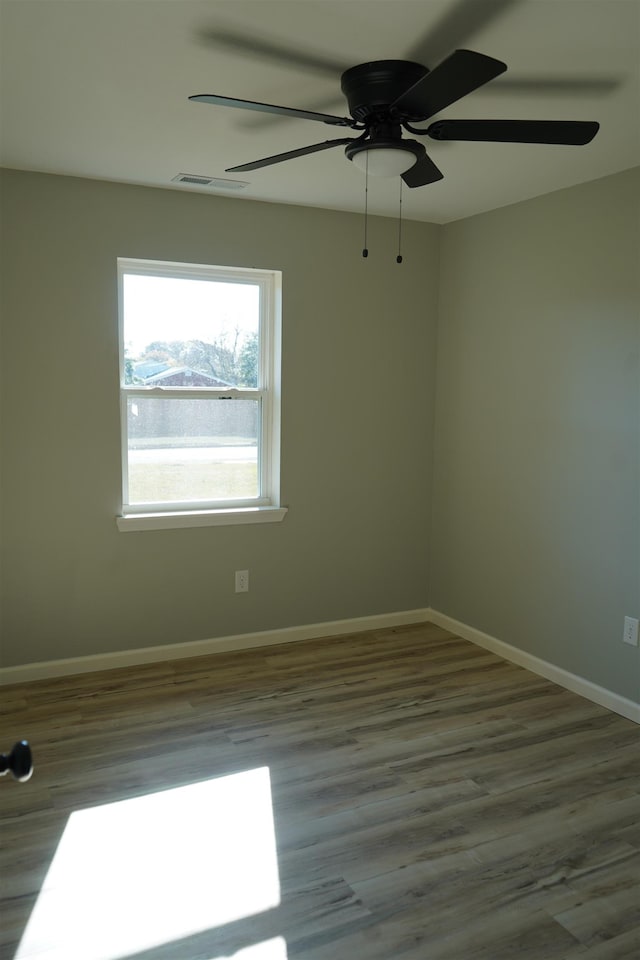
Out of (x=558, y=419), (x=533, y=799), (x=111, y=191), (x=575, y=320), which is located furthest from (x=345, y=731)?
(x=111, y=191)

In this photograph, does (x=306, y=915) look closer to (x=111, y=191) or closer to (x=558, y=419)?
(x=558, y=419)

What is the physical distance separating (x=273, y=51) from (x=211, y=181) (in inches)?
56.3

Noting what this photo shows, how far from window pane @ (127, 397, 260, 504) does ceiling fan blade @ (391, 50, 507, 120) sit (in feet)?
7.21

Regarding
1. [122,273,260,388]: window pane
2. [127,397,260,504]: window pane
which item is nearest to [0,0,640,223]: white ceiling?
[122,273,260,388]: window pane

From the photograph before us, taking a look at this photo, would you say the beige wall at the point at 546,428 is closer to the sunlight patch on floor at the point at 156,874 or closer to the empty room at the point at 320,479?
the empty room at the point at 320,479

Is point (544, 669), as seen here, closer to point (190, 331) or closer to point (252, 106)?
point (190, 331)

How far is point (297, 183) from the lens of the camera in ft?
11.4

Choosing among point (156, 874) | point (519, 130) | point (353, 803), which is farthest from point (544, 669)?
point (519, 130)

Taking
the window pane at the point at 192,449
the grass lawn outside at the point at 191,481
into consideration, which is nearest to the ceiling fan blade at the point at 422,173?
the window pane at the point at 192,449

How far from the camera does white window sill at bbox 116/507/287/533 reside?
3746mm

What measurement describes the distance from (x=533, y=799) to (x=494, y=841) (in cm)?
32

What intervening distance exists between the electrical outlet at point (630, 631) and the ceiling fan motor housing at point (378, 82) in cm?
235

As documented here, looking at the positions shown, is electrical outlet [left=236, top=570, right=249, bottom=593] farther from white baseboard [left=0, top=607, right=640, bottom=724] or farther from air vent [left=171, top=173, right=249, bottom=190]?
air vent [left=171, top=173, right=249, bottom=190]

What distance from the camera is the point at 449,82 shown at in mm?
1770
